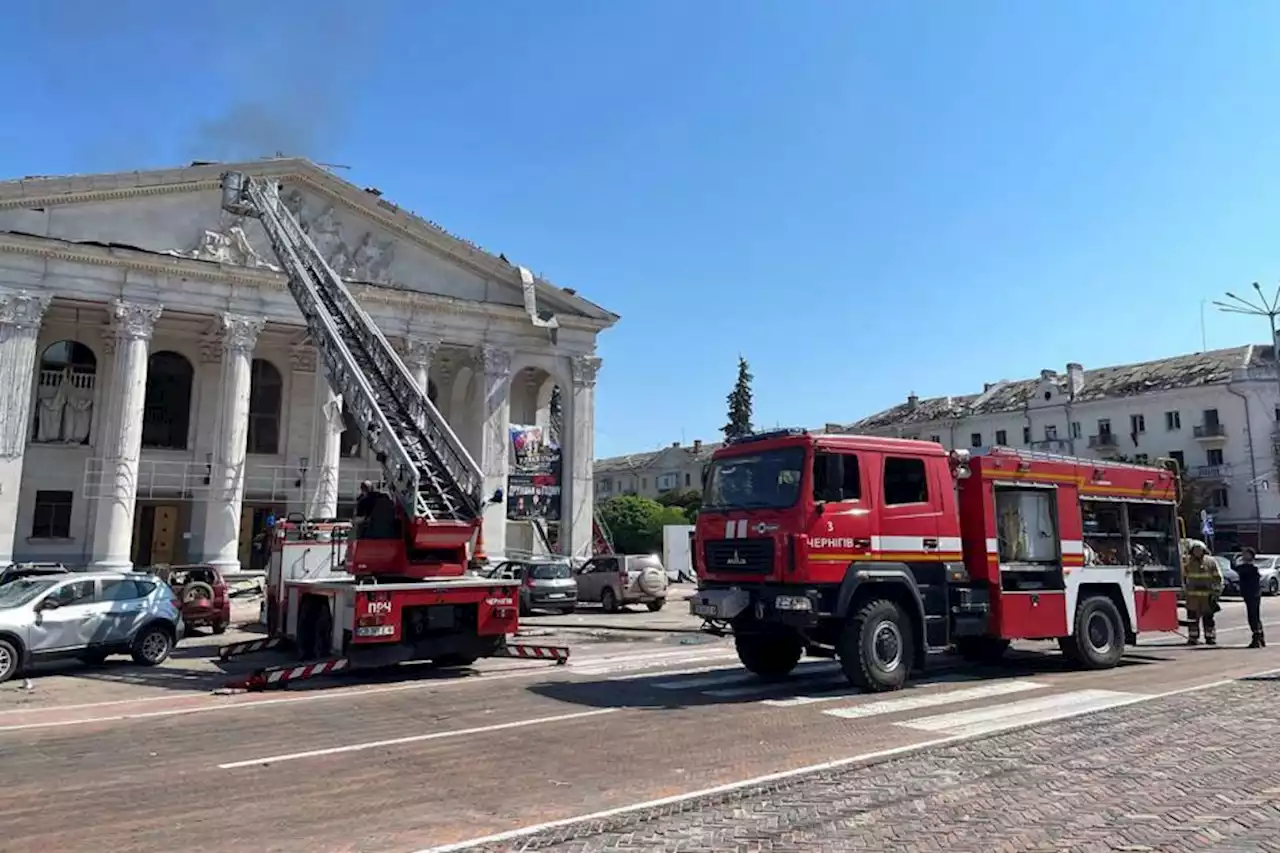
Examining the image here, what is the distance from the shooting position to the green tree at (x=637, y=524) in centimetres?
5019

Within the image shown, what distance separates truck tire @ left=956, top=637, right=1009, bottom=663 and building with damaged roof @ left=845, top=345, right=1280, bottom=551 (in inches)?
1860

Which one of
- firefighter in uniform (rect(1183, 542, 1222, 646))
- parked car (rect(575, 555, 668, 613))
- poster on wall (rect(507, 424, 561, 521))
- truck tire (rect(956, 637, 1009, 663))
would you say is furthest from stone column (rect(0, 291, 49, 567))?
firefighter in uniform (rect(1183, 542, 1222, 646))

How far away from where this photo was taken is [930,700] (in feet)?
33.8

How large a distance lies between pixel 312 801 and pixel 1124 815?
5575 millimetres

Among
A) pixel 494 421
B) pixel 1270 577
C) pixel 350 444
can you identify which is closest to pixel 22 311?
pixel 350 444

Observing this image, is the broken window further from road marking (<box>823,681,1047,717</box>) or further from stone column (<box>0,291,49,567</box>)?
stone column (<box>0,291,49,567</box>)

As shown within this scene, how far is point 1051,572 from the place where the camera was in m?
12.6

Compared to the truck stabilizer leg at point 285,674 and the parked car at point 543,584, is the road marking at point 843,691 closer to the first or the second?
the truck stabilizer leg at point 285,674

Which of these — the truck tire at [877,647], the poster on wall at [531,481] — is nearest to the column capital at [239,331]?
the poster on wall at [531,481]

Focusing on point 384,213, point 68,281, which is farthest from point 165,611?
point 384,213

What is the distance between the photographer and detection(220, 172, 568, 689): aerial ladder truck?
12398 millimetres

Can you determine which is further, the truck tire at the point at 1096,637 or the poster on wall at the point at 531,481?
the poster on wall at the point at 531,481

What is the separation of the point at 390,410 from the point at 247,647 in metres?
4.91

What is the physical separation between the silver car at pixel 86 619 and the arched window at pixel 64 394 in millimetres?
21130
